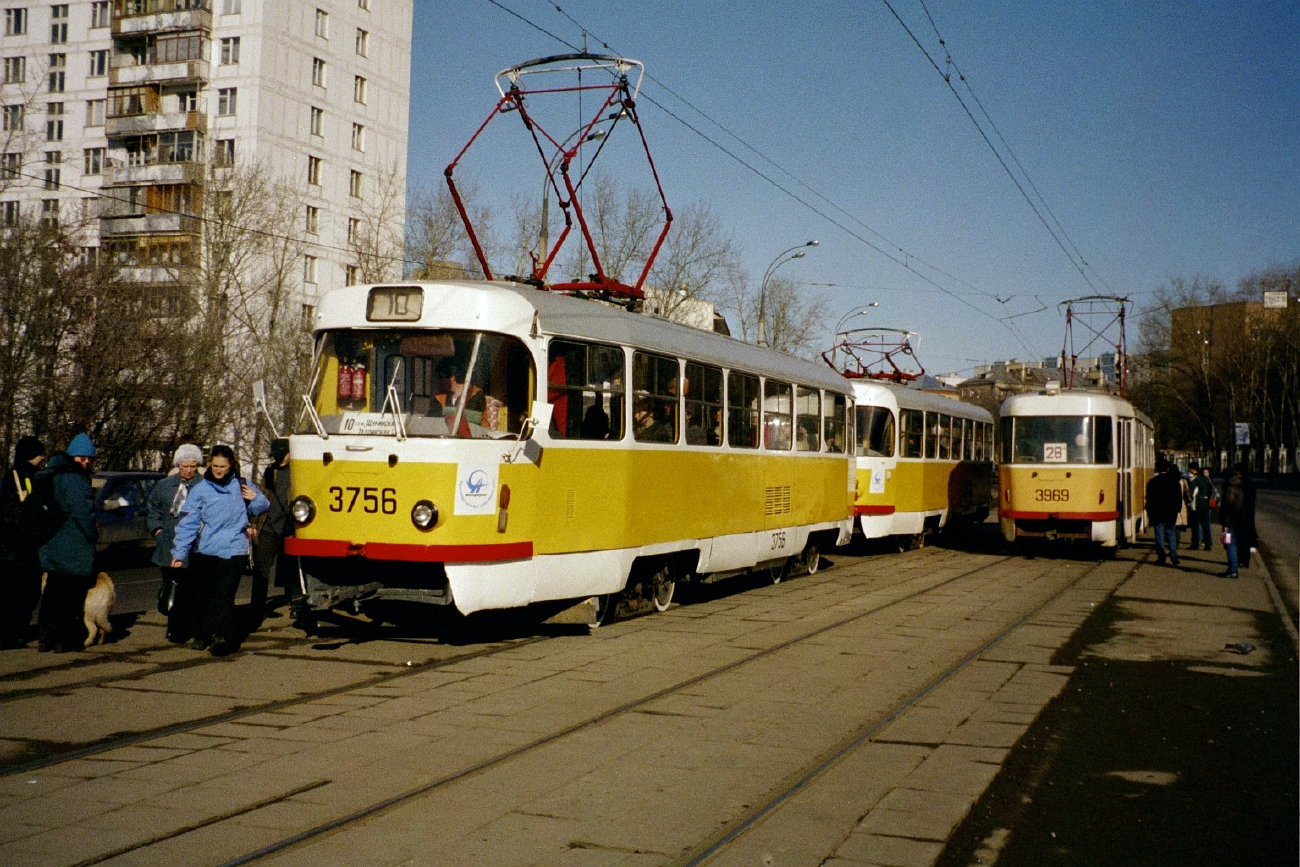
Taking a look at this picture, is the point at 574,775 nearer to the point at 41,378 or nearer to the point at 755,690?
the point at 755,690

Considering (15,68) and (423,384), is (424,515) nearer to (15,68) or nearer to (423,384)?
(423,384)

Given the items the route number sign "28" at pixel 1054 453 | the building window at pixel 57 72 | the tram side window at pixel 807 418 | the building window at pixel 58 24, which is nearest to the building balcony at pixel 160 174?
the building window at pixel 57 72

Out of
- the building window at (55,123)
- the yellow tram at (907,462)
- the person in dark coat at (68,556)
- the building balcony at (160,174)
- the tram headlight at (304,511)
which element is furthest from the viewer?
the building window at (55,123)

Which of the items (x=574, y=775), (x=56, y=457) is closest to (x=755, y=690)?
(x=574, y=775)

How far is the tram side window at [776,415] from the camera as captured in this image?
15.7 metres

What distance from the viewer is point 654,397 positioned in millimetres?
12383

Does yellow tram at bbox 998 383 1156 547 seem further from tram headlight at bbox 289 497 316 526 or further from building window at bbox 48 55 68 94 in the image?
building window at bbox 48 55 68 94

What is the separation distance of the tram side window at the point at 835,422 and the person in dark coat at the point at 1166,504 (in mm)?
5726

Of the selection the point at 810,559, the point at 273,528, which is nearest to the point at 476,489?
the point at 273,528

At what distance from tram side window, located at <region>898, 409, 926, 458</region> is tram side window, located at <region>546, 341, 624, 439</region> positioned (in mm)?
12708

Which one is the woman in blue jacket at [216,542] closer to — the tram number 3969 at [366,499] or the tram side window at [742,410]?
the tram number 3969 at [366,499]

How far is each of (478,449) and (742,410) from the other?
17.9 feet

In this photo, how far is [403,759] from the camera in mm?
6738

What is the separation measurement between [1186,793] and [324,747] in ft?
14.8
